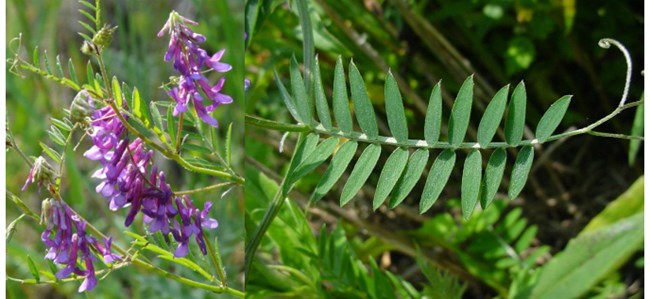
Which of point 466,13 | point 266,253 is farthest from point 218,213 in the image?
point 466,13

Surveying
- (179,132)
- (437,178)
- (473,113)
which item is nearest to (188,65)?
(179,132)

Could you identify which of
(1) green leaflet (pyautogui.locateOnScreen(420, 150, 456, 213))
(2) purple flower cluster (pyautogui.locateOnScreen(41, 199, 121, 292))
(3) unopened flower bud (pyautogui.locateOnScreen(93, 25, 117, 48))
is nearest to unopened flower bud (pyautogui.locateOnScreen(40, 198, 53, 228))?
(2) purple flower cluster (pyautogui.locateOnScreen(41, 199, 121, 292))

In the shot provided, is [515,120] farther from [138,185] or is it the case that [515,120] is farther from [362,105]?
[138,185]

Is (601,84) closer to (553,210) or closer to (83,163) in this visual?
(553,210)

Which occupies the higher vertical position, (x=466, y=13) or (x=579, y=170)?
(x=466, y=13)

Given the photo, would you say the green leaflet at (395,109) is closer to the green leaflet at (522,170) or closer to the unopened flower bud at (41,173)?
the green leaflet at (522,170)

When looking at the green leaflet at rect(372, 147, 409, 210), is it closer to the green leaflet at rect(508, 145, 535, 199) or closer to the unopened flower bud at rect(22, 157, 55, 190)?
the green leaflet at rect(508, 145, 535, 199)
